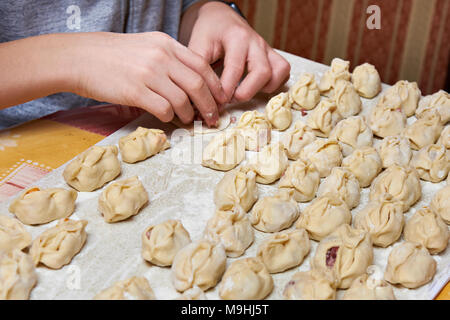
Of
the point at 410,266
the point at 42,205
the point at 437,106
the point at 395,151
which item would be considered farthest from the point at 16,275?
the point at 437,106

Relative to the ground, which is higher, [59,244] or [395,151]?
[395,151]

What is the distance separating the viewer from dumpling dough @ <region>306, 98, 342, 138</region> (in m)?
1.47

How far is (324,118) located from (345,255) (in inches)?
21.9

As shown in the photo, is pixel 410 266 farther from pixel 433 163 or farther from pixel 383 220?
pixel 433 163

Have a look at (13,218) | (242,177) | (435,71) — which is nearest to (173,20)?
(242,177)

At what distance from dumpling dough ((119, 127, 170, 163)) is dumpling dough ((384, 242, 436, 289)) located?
64 centimetres

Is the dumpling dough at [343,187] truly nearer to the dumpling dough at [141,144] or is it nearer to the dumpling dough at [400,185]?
the dumpling dough at [400,185]

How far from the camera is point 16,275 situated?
92 cm

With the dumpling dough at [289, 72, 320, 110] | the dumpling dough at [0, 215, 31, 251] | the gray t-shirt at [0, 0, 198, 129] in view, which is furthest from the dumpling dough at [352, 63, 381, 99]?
the dumpling dough at [0, 215, 31, 251]

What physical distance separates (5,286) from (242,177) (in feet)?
1.83

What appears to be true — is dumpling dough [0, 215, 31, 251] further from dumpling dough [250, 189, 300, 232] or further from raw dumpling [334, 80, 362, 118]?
raw dumpling [334, 80, 362, 118]

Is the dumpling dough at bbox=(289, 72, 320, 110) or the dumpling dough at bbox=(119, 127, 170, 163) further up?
the dumpling dough at bbox=(289, 72, 320, 110)

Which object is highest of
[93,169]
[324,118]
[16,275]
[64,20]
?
[64,20]

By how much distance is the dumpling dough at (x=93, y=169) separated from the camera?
1188 millimetres
